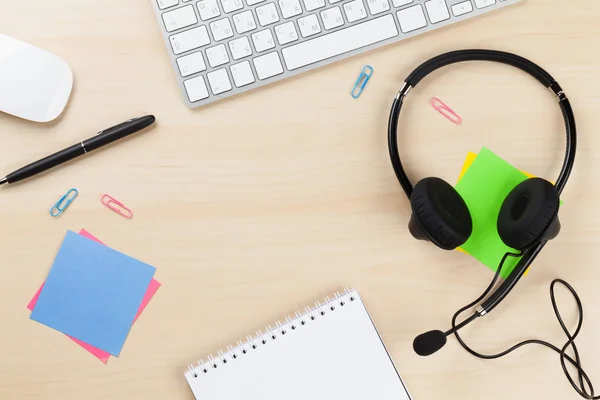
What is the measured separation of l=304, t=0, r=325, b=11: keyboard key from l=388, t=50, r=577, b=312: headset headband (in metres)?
0.14

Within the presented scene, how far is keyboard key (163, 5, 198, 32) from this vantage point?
699mm

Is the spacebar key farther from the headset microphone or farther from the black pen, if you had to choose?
the headset microphone

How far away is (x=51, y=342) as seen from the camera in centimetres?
70

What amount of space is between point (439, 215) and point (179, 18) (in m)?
0.39

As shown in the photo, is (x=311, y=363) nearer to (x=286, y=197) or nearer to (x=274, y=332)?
(x=274, y=332)

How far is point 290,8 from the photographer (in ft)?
2.32

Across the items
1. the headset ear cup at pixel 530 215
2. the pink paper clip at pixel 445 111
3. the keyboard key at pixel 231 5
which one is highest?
the keyboard key at pixel 231 5

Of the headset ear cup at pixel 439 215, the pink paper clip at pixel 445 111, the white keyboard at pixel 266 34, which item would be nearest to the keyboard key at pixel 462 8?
the white keyboard at pixel 266 34

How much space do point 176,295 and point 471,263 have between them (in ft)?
1.24

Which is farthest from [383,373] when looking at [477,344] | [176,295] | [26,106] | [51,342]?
[26,106]

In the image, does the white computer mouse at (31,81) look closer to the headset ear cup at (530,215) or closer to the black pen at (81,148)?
the black pen at (81,148)

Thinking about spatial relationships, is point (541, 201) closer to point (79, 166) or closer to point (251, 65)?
point (251, 65)

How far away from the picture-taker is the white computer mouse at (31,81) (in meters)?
0.68

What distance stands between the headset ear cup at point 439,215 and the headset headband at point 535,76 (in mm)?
36
